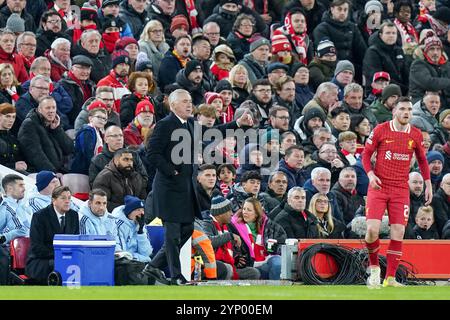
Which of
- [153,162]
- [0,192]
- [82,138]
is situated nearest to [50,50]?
[82,138]

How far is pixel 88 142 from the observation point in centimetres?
1883

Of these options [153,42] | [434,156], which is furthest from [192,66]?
[434,156]

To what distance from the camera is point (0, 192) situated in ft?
57.1

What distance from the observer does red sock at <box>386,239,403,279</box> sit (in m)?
15.7

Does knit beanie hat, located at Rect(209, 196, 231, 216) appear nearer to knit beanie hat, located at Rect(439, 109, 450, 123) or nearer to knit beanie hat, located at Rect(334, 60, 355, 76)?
knit beanie hat, located at Rect(334, 60, 355, 76)

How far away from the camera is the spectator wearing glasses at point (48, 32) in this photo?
69.3ft

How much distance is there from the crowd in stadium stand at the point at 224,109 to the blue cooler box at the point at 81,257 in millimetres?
311

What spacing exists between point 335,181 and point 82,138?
4049 millimetres

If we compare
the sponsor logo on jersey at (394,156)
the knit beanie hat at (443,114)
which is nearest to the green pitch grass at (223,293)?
the sponsor logo on jersey at (394,156)

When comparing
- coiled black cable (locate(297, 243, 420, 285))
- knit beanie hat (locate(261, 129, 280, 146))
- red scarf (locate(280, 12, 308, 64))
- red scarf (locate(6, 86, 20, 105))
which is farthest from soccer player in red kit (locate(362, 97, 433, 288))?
red scarf (locate(280, 12, 308, 64))

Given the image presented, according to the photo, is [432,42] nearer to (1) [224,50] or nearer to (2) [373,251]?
(1) [224,50]

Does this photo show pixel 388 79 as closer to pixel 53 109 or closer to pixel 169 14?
Answer: pixel 169 14
